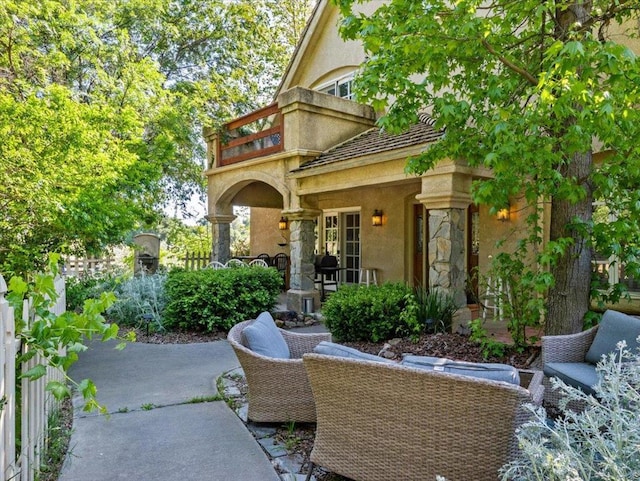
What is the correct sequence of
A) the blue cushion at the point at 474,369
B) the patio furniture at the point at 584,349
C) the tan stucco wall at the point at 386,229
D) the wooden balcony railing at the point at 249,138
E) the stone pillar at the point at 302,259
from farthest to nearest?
the tan stucco wall at the point at 386,229 → the wooden balcony railing at the point at 249,138 → the stone pillar at the point at 302,259 → the patio furniture at the point at 584,349 → the blue cushion at the point at 474,369

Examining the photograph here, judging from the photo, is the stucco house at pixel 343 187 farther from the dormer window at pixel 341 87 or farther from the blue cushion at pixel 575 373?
the blue cushion at pixel 575 373

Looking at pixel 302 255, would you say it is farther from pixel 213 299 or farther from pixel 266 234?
pixel 266 234

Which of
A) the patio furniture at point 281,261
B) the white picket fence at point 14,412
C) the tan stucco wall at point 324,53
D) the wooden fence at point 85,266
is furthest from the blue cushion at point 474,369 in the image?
the patio furniture at point 281,261

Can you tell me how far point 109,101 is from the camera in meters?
9.57

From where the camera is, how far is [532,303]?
4727 mm

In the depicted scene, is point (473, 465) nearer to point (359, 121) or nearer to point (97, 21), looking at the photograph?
point (359, 121)

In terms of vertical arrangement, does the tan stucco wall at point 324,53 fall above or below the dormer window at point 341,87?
above

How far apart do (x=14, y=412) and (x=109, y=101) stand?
28.8 feet

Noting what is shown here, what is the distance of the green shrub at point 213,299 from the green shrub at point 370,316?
1609 millimetres

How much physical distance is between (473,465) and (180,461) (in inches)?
76.8

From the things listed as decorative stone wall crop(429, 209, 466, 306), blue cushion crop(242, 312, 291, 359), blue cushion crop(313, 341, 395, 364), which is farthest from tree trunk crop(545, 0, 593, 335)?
blue cushion crop(242, 312, 291, 359)

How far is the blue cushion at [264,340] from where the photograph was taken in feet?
11.7

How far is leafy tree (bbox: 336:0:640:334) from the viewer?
3.67 meters

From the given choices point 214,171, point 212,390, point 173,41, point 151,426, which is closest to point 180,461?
point 151,426
